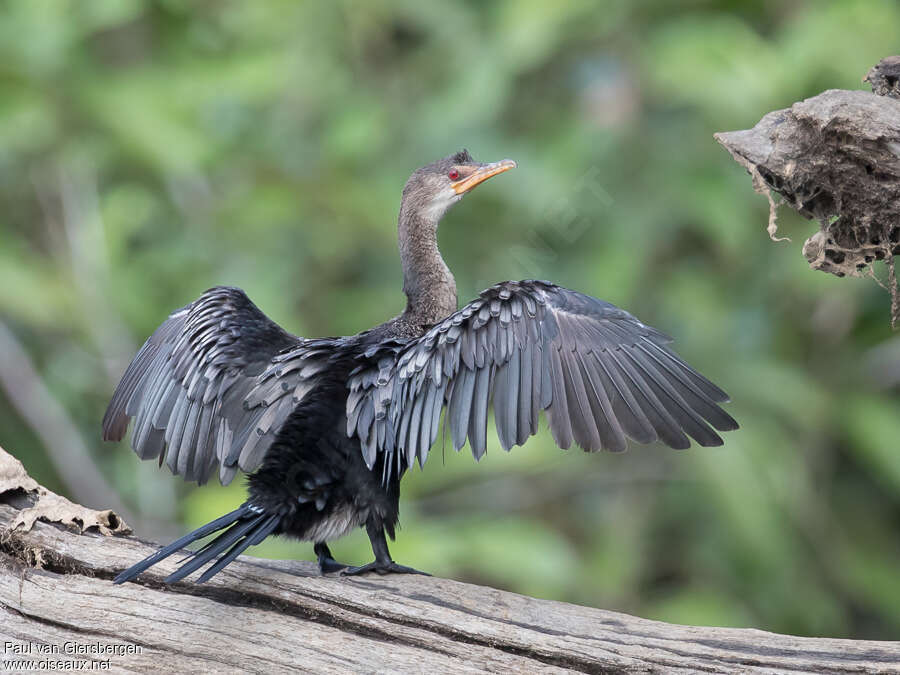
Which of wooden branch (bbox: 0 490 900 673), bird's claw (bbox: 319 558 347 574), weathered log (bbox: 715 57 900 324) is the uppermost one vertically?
weathered log (bbox: 715 57 900 324)

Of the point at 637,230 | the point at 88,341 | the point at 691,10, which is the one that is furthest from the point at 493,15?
the point at 88,341

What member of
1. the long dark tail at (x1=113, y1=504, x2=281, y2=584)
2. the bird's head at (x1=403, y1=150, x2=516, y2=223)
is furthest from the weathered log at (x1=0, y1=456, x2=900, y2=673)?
the bird's head at (x1=403, y1=150, x2=516, y2=223)

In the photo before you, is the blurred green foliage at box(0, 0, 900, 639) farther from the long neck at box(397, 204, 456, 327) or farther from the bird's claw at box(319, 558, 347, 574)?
the bird's claw at box(319, 558, 347, 574)

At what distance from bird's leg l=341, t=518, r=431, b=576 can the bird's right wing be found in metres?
0.49

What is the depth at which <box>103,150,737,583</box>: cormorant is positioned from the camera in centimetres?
362

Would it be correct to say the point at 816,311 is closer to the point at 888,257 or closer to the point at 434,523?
the point at 434,523

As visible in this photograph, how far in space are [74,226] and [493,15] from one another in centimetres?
351

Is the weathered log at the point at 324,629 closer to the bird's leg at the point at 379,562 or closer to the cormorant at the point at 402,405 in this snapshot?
the bird's leg at the point at 379,562

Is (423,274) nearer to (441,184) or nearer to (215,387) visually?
(441,184)

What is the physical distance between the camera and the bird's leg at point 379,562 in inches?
152

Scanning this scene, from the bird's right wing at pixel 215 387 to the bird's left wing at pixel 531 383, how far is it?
0.29 metres

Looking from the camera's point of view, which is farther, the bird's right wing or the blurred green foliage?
the blurred green foliage

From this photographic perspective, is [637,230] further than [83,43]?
No

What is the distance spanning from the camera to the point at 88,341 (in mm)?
7508
